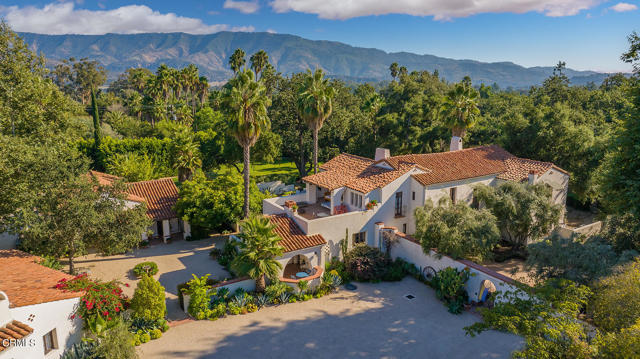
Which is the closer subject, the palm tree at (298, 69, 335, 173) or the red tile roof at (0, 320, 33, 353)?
the red tile roof at (0, 320, 33, 353)

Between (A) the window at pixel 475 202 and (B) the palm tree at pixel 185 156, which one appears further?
(B) the palm tree at pixel 185 156

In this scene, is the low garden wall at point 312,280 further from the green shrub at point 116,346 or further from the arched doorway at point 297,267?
the green shrub at point 116,346

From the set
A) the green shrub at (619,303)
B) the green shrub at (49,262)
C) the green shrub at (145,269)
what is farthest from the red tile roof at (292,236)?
the green shrub at (619,303)

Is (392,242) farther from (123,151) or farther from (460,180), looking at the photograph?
(123,151)

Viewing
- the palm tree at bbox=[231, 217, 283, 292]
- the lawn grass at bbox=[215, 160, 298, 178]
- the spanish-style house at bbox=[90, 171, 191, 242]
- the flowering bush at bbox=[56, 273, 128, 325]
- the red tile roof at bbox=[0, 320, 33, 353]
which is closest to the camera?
the red tile roof at bbox=[0, 320, 33, 353]

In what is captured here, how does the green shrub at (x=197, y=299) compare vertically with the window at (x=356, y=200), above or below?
below

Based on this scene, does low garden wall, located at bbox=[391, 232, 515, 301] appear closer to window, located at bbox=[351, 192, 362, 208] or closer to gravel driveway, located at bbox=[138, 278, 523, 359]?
gravel driveway, located at bbox=[138, 278, 523, 359]
